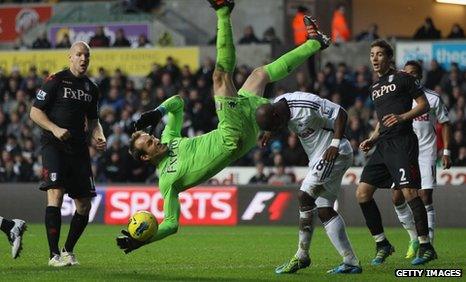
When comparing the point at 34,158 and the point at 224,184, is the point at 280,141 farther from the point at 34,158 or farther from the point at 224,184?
the point at 34,158

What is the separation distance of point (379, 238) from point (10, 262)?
439 cm

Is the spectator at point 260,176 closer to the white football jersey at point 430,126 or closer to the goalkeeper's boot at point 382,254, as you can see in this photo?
the white football jersey at point 430,126

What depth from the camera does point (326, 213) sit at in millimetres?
13414

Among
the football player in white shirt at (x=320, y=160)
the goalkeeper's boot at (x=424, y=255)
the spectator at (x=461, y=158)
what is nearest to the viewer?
the football player in white shirt at (x=320, y=160)

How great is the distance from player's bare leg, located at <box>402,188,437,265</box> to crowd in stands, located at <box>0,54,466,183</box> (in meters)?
11.5

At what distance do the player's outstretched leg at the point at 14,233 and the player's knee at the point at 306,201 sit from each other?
10.5 feet

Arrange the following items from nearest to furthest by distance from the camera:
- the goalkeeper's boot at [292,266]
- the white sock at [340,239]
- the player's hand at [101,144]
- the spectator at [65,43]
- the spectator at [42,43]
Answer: the white sock at [340,239] → the goalkeeper's boot at [292,266] → the player's hand at [101,144] → the spectator at [65,43] → the spectator at [42,43]

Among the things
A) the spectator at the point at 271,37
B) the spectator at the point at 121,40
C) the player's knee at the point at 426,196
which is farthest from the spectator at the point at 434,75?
the player's knee at the point at 426,196

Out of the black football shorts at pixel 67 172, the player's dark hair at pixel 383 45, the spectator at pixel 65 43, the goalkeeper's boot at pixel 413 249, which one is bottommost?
the goalkeeper's boot at pixel 413 249

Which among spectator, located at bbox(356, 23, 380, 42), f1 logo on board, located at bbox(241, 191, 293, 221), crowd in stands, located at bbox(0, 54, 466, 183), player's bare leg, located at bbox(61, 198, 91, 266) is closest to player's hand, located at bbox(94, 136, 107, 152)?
player's bare leg, located at bbox(61, 198, 91, 266)

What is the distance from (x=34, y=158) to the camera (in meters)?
30.2

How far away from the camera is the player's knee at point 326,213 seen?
1338 cm

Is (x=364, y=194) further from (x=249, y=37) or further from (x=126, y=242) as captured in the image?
(x=249, y=37)

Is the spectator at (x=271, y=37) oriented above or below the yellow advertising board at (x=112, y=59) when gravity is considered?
above
